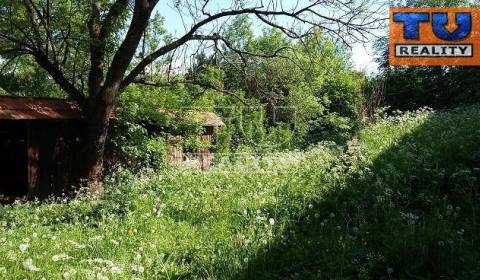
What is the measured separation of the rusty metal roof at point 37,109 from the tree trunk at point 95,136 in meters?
1.12

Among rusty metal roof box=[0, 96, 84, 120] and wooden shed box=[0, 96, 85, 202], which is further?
wooden shed box=[0, 96, 85, 202]

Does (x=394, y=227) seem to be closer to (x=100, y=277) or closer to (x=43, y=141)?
(x=100, y=277)

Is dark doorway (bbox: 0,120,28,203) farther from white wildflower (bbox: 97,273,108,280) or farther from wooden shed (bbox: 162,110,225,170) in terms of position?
white wildflower (bbox: 97,273,108,280)

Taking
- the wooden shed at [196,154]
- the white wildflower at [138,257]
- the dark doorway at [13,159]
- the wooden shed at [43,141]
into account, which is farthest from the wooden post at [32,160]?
the white wildflower at [138,257]

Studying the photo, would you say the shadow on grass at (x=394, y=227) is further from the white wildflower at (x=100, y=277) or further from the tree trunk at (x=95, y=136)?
the tree trunk at (x=95, y=136)

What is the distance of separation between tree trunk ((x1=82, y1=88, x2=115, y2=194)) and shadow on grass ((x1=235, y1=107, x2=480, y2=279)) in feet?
24.6

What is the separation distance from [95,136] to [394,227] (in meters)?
9.59

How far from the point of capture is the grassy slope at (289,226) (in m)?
4.19

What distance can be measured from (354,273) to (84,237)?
3861 millimetres

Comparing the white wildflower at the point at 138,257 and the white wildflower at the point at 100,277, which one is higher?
the white wildflower at the point at 100,277

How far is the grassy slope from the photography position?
419 cm

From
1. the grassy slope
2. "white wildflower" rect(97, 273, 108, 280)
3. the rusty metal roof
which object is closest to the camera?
"white wildflower" rect(97, 273, 108, 280)

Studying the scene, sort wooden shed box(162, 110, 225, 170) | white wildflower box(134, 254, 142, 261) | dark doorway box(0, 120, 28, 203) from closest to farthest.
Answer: white wildflower box(134, 254, 142, 261), dark doorway box(0, 120, 28, 203), wooden shed box(162, 110, 225, 170)

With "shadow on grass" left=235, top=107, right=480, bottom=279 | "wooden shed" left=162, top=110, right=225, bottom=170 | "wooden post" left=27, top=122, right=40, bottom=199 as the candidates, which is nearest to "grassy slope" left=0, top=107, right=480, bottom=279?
"shadow on grass" left=235, top=107, right=480, bottom=279
